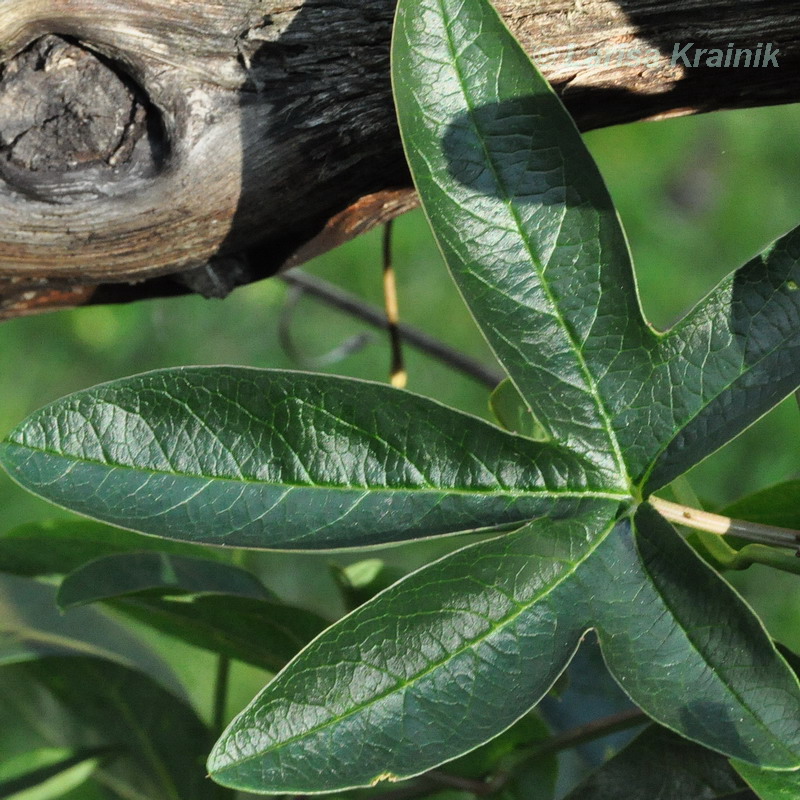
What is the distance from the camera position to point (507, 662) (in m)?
0.57

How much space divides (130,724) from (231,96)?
0.64 m

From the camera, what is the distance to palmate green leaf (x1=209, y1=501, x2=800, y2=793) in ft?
1.77

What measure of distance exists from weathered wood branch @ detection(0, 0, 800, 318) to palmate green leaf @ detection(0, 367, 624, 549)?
0.59 feet

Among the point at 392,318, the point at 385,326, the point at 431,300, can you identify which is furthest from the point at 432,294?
the point at 392,318

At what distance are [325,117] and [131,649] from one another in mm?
658

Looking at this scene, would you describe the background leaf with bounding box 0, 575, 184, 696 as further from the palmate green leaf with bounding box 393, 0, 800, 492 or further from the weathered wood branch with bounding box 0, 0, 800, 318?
the palmate green leaf with bounding box 393, 0, 800, 492

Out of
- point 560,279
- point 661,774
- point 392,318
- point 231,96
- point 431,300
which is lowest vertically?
point 431,300

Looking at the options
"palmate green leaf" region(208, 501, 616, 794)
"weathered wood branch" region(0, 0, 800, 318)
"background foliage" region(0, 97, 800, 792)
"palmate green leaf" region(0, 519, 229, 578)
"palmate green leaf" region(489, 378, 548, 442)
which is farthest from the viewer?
"background foliage" region(0, 97, 800, 792)

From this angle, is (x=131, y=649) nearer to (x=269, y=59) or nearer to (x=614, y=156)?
(x=269, y=59)

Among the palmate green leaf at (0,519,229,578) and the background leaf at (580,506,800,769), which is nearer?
the background leaf at (580,506,800,769)

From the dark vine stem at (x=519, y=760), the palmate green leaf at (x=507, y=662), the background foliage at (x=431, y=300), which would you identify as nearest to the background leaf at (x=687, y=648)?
the palmate green leaf at (x=507, y=662)

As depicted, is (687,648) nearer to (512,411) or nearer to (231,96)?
→ (512,411)

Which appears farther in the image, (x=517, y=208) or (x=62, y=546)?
(x=62, y=546)

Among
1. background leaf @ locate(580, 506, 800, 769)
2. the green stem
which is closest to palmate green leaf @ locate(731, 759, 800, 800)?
background leaf @ locate(580, 506, 800, 769)
